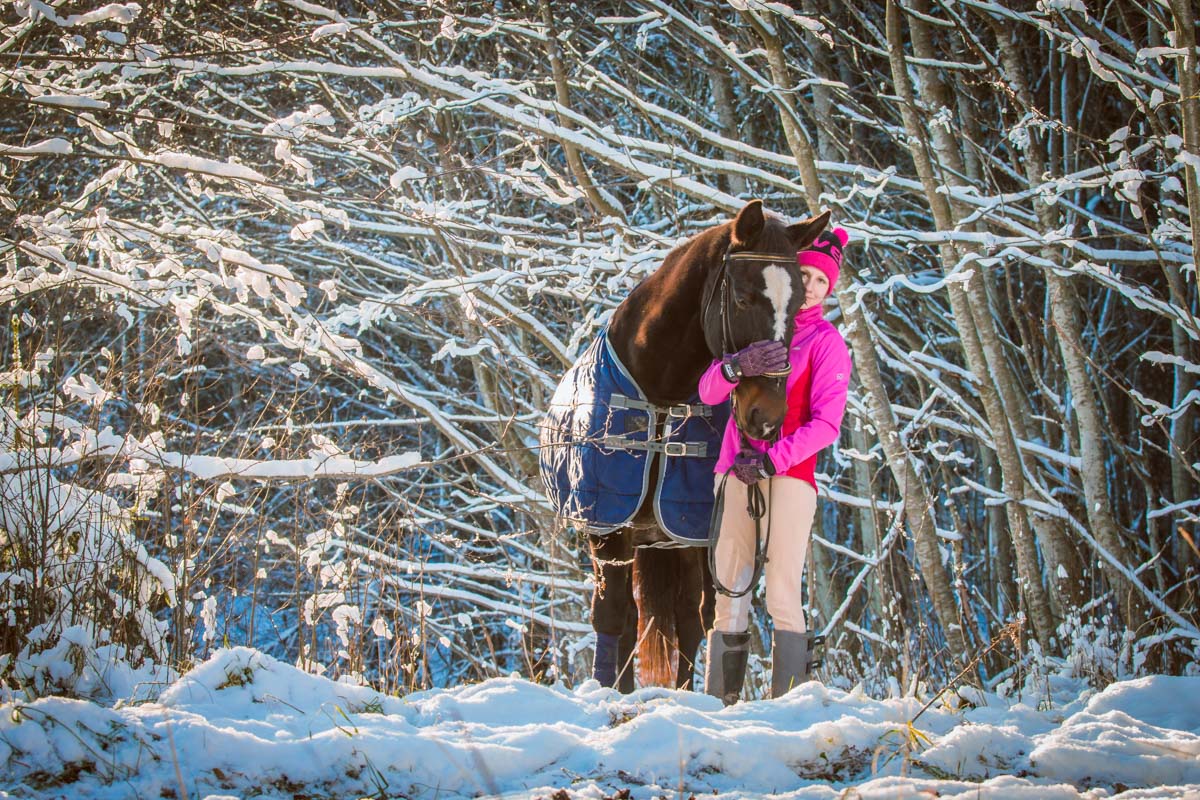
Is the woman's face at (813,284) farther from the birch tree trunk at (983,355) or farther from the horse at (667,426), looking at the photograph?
the birch tree trunk at (983,355)

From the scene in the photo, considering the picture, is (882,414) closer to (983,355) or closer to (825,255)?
(983,355)

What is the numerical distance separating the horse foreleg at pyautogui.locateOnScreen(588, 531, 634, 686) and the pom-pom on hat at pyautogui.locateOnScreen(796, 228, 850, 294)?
1.26 meters

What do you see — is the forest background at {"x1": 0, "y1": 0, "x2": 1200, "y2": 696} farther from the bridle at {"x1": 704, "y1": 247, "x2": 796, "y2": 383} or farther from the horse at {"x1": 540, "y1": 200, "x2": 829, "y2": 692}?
the bridle at {"x1": 704, "y1": 247, "x2": 796, "y2": 383}

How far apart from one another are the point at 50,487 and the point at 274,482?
0.90 meters

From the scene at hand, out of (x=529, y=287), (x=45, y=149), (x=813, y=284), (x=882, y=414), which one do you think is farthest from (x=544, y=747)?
(x=529, y=287)

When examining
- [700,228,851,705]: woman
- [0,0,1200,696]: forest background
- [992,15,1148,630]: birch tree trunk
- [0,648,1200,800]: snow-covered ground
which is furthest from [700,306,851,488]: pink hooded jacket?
[992,15,1148,630]: birch tree trunk

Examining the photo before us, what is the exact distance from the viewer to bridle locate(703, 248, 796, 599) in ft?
9.78

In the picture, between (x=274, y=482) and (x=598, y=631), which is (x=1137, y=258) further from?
(x=274, y=482)

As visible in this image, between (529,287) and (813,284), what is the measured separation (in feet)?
10.1

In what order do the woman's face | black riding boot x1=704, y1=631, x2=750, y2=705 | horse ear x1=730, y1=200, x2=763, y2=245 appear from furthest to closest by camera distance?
1. the woman's face
2. black riding boot x1=704, y1=631, x2=750, y2=705
3. horse ear x1=730, y1=200, x2=763, y2=245

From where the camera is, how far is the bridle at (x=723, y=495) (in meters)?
2.98

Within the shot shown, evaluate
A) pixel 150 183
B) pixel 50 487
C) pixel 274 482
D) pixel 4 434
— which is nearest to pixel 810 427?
pixel 274 482

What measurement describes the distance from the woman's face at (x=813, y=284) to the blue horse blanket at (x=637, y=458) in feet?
1.80

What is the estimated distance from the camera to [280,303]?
12.8 feet
